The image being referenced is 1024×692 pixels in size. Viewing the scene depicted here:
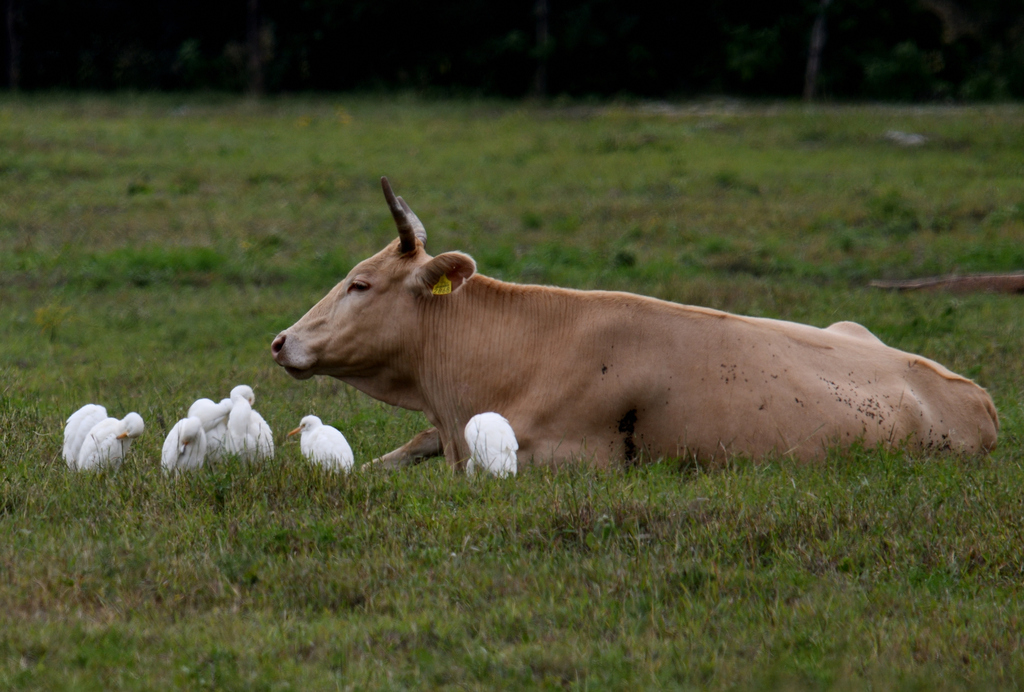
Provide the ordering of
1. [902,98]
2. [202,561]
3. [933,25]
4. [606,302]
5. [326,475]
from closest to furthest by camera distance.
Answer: [202,561] → [326,475] → [606,302] → [902,98] → [933,25]

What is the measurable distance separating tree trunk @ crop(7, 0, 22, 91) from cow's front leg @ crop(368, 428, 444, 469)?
105 ft

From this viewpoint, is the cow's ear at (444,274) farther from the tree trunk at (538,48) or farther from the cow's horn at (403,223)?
the tree trunk at (538,48)

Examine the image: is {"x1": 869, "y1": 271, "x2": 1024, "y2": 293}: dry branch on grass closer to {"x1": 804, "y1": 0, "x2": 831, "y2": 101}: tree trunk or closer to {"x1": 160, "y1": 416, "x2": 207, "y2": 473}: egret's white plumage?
{"x1": 160, "y1": 416, "x2": 207, "y2": 473}: egret's white plumage

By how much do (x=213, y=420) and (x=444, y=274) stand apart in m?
1.50

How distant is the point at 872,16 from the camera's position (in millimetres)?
31906

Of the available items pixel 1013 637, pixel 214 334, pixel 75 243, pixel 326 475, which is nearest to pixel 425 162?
pixel 75 243

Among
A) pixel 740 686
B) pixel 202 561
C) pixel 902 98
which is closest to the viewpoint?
pixel 740 686

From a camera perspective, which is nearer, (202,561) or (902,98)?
(202,561)

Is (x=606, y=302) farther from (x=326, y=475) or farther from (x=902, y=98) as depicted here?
(x=902, y=98)

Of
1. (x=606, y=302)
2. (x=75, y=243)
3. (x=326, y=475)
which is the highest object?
(x=606, y=302)

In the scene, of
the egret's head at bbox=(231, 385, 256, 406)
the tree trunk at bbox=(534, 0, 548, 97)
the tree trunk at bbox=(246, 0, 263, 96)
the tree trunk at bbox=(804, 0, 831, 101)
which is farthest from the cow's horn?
the tree trunk at bbox=(246, 0, 263, 96)

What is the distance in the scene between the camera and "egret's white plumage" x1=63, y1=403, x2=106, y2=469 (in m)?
6.02

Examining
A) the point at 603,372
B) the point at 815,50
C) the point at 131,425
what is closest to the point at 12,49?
the point at 815,50

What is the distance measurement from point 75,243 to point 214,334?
4468mm
